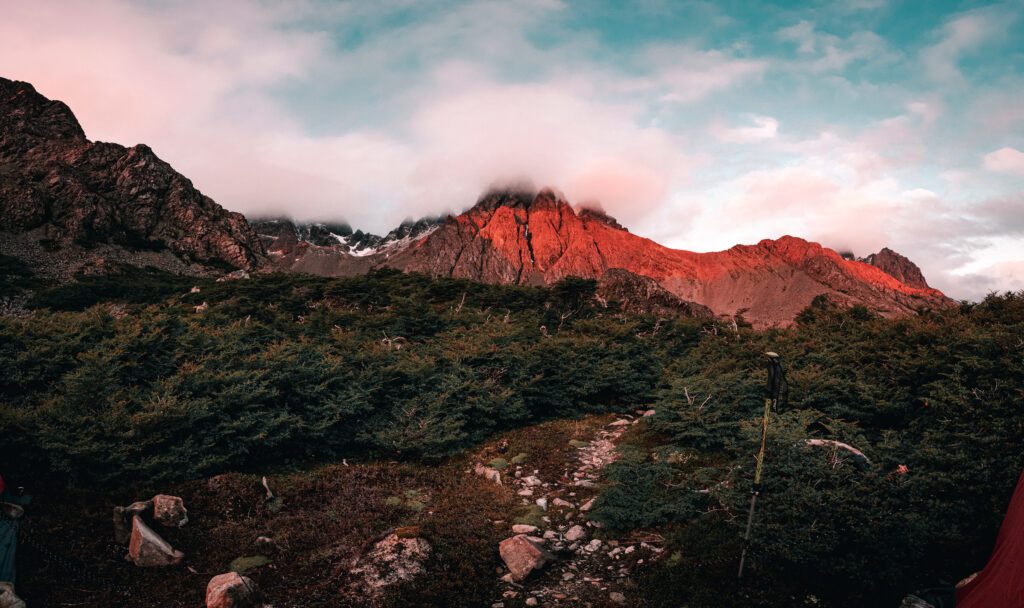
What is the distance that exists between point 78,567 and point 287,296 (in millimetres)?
38096

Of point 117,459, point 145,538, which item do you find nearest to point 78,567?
point 145,538

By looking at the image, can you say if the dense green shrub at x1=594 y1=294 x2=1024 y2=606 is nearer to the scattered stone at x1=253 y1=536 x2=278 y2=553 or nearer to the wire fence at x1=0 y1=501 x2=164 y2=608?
the scattered stone at x1=253 y1=536 x2=278 y2=553

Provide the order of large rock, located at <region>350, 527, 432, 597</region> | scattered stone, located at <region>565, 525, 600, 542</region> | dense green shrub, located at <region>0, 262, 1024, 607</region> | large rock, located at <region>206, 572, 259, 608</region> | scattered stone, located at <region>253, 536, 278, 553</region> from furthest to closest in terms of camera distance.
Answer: scattered stone, located at <region>565, 525, 600, 542</region> < scattered stone, located at <region>253, 536, 278, 553</region> < large rock, located at <region>350, 527, 432, 597</region> < dense green shrub, located at <region>0, 262, 1024, 607</region> < large rock, located at <region>206, 572, 259, 608</region>

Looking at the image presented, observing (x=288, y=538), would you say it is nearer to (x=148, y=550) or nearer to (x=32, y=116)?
(x=148, y=550)

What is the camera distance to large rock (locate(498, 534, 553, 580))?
27.4 ft

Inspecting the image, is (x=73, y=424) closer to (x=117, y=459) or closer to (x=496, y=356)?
(x=117, y=459)

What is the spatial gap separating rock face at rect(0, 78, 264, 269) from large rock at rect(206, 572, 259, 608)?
108 meters

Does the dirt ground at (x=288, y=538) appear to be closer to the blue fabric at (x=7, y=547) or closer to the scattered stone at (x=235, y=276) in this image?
the blue fabric at (x=7, y=547)

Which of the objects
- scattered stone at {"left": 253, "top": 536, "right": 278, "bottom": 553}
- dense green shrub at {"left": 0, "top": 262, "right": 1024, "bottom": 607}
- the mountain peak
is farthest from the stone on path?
the mountain peak

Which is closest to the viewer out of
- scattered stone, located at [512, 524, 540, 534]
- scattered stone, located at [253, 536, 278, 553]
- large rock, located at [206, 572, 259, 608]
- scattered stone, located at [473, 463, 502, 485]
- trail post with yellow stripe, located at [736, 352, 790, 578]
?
large rock, located at [206, 572, 259, 608]

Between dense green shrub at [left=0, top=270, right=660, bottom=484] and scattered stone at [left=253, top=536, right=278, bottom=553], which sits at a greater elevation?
dense green shrub at [left=0, top=270, right=660, bottom=484]

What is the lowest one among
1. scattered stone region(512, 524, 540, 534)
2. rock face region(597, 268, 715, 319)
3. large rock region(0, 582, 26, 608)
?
scattered stone region(512, 524, 540, 534)

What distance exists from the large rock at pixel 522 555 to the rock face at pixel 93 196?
362 ft

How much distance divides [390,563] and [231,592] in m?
2.47
